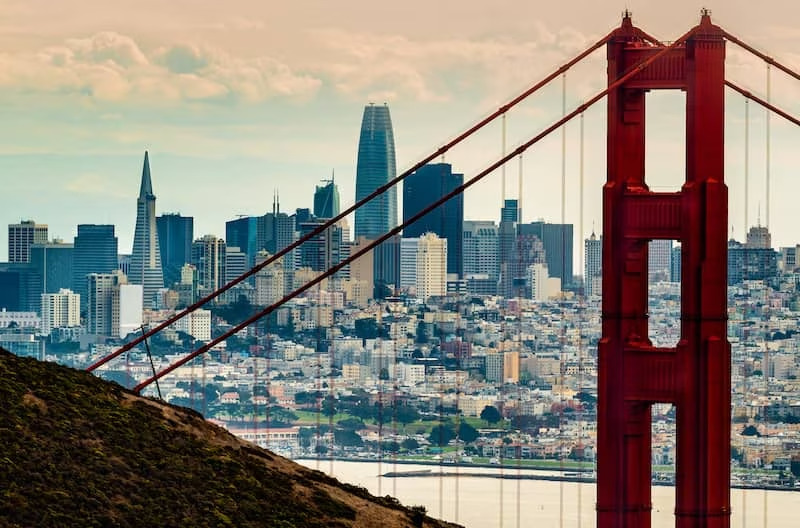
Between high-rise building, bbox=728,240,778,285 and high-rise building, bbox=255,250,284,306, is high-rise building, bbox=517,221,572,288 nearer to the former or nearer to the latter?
high-rise building, bbox=728,240,778,285

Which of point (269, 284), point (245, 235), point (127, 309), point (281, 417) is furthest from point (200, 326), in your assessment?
point (127, 309)

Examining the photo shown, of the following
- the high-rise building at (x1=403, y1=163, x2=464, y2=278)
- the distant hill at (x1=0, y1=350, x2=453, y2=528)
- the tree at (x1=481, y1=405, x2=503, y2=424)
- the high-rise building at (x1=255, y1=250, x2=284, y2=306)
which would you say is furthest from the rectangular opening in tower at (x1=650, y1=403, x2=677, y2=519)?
the high-rise building at (x1=255, y1=250, x2=284, y2=306)

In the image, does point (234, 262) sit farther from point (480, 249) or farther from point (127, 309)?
point (480, 249)

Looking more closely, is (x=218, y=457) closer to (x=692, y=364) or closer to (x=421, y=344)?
(x=692, y=364)

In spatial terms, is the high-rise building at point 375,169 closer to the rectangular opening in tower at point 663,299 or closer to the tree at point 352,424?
the tree at point 352,424

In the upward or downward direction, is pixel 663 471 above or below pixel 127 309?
below
